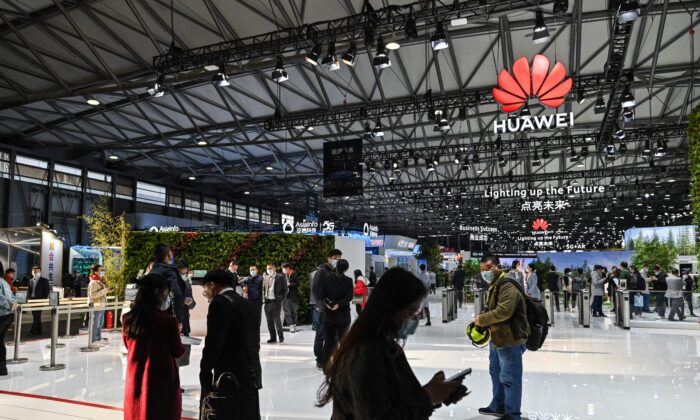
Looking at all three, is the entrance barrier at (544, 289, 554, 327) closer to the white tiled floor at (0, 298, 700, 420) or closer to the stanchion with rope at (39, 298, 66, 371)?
the white tiled floor at (0, 298, 700, 420)

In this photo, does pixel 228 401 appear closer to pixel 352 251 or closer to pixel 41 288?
pixel 41 288

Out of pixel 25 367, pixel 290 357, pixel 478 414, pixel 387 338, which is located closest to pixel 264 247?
pixel 290 357

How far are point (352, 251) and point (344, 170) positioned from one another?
2.37m

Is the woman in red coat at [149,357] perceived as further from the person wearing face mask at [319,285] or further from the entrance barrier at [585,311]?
the entrance barrier at [585,311]

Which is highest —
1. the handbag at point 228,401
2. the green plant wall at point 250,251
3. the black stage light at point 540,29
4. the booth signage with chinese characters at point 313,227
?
the black stage light at point 540,29

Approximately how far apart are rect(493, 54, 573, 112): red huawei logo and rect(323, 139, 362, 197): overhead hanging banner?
6.20 metres

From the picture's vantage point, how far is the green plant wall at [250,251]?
12.6m

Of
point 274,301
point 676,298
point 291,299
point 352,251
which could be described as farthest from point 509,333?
point 676,298

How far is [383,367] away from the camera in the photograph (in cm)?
155

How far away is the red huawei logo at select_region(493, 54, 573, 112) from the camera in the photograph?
7781mm

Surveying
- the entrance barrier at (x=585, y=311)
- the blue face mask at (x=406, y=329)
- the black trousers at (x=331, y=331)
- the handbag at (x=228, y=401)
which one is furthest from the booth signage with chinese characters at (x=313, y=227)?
the blue face mask at (x=406, y=329)

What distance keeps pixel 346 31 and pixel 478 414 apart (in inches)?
299

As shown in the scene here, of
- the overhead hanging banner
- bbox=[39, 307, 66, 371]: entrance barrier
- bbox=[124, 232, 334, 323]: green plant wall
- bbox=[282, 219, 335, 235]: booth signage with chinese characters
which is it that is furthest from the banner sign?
bbox=[39, 307, 66, 371]: entrance barrier

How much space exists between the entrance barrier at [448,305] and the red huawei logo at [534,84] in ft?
23.1
